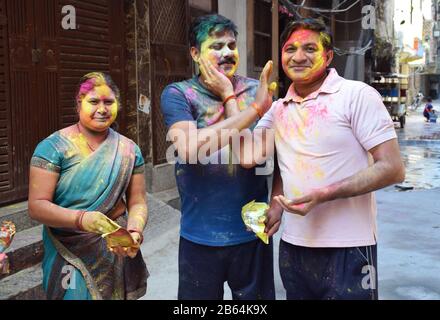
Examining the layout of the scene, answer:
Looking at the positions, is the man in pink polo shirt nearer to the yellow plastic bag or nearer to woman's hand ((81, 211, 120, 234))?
the yellow plastic bag

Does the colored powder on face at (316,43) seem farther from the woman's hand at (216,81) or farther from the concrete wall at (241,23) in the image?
the concrete wall at (241,23)

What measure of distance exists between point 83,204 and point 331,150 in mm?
999

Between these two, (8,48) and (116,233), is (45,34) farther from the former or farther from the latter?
(116,233)

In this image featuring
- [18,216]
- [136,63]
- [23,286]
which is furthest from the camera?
[136,63]

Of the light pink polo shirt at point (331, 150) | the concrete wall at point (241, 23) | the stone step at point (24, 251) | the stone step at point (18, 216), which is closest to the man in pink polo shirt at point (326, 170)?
the light pink polo shirt at point (331, 150)

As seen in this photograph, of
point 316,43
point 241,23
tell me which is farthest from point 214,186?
Result: point 241,23

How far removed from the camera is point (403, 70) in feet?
110

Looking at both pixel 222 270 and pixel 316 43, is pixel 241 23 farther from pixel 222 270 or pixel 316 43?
pixel 222 270

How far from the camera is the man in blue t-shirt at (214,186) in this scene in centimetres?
221

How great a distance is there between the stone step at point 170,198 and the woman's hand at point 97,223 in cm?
427

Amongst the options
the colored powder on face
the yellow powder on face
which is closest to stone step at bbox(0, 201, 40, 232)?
the yellow powder on face

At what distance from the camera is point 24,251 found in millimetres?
3920

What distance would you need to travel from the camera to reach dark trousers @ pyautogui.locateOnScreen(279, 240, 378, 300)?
81.4 inches

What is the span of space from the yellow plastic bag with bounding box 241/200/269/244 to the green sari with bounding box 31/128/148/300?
52cm
